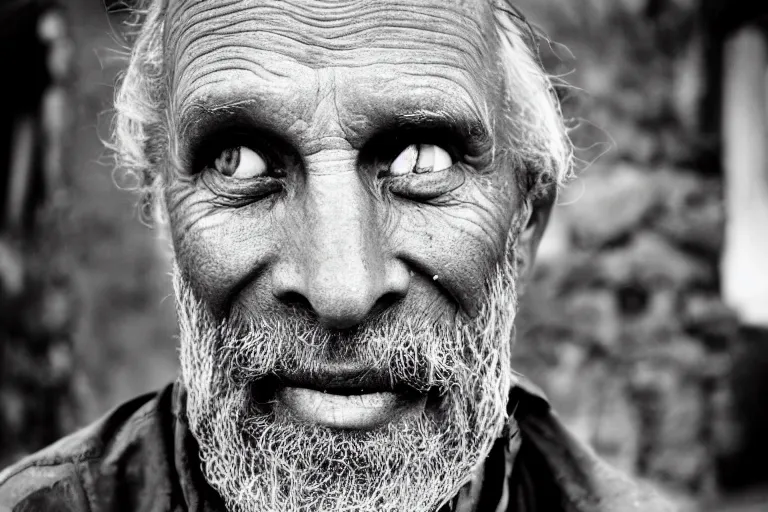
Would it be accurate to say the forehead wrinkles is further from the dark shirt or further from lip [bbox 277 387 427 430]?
the dark shirt

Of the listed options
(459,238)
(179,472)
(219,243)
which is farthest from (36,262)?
(459,238)

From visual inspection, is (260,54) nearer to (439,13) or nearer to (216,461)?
(439,13)

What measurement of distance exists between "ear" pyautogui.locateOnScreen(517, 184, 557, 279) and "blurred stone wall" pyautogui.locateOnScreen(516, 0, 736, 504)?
5.25ft

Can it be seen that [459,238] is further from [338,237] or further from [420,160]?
[338,237]

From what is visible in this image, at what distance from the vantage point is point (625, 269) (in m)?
3.93

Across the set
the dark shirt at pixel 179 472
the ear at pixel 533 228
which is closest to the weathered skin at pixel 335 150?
the ear at pixel 533 228

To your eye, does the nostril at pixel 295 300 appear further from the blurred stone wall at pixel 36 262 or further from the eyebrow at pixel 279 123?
the blurred stone wall at pixel 36 262

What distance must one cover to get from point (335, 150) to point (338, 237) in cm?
20

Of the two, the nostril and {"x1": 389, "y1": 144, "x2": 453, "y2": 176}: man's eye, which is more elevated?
{"x1": 389, "y1": 144, "x2": 453, "y2": 176}: man's eye

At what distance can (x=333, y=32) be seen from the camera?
1760 millimetres

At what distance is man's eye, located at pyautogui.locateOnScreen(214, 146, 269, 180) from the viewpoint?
183 centimetres

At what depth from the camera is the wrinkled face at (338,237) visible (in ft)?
5.67

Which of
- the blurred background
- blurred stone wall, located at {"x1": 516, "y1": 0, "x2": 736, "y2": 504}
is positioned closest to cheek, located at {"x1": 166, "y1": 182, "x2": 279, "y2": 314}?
the blurred background

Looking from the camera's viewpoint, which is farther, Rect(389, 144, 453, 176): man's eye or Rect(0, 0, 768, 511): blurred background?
Rect(0, 0, 768, 511): blurred background
